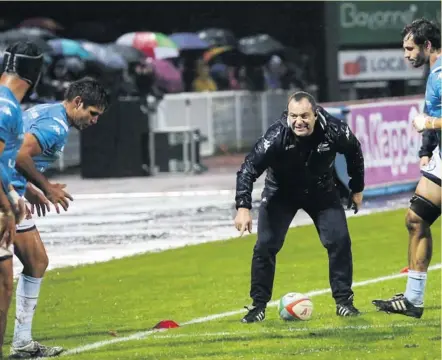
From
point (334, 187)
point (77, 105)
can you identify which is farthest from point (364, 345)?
point (77, 105)

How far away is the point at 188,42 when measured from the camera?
3719 centimetres

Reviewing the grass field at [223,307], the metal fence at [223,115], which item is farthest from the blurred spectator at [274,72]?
the grass field at [223,307]

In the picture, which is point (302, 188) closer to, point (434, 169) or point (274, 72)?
point (434, 169)

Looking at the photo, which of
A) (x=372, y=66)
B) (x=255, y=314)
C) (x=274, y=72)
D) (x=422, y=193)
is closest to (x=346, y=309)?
(x=255, y=314)

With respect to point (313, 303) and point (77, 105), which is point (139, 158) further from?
point (77, 105)

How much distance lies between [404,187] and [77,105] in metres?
14.6

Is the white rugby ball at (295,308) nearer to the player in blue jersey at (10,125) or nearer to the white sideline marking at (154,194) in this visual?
the player in blue jersey at (10,125)

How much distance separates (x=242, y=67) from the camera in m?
39.5

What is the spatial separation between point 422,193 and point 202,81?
947 inches

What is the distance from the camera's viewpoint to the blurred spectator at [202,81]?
3500cm

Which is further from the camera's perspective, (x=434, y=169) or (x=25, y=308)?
(x=434, y=169)

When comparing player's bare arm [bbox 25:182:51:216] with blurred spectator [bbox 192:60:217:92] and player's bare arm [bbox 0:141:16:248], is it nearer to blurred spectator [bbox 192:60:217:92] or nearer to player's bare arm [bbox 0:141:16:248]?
player's bare arm [bbox 0:141:16:248]

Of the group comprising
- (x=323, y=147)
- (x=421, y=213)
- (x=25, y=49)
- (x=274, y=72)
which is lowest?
(x=274, y=72)

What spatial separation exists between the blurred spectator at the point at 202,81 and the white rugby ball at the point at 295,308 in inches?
932
